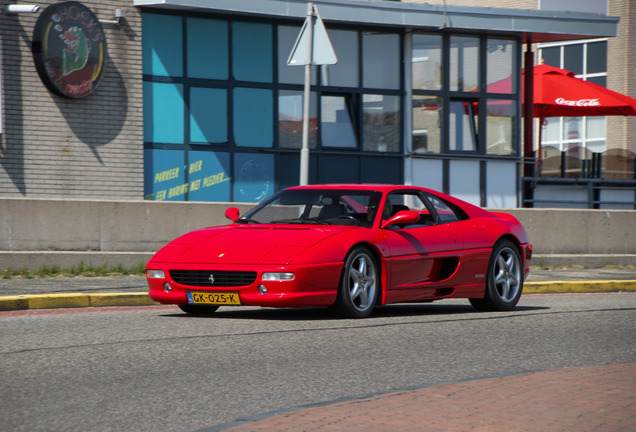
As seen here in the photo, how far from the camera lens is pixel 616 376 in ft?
20.1

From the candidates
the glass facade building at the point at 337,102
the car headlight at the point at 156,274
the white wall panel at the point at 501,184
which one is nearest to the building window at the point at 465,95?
the glass facade building at the point at 337,102

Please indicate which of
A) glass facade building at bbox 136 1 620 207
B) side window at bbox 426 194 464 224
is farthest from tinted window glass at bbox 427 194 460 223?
glass facade building at bbox 136 1 620 207

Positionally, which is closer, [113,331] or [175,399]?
[175,399]

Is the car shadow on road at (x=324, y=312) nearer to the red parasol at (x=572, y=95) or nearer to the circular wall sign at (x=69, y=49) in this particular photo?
the circular wall sign at (x=69, y=49)

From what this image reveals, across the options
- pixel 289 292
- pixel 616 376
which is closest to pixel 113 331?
pixel 289 292

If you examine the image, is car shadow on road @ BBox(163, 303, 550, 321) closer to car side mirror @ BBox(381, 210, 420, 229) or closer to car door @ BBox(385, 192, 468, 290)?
car door @ BBox(385, 192, 468, 290)

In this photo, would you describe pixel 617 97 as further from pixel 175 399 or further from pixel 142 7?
pixel 175 399

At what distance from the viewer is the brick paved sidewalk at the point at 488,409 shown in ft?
15.2

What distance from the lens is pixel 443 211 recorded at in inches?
405

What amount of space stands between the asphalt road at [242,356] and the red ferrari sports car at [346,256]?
27 centimetres

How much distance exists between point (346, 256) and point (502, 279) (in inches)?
94.9

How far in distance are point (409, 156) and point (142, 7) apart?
6.48 meters

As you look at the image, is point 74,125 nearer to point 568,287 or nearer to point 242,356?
point 568,287

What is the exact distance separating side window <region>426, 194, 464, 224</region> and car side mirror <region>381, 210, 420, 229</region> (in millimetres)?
790
